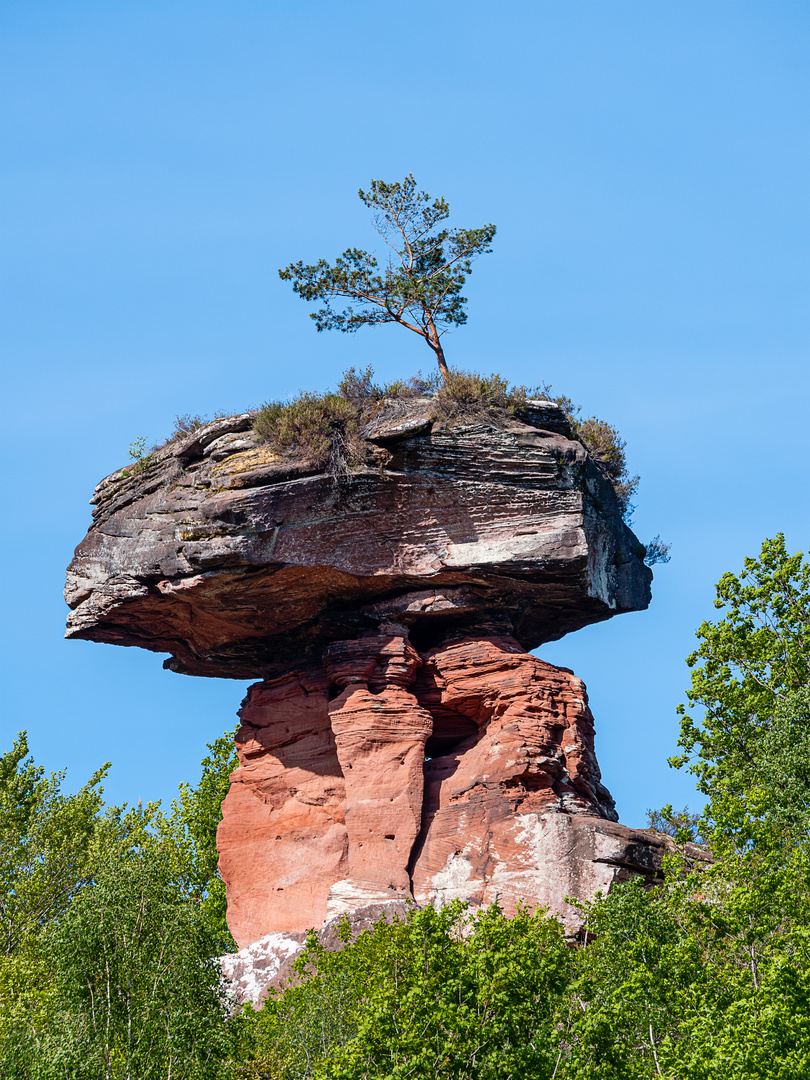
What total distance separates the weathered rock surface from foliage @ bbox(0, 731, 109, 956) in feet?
39.5

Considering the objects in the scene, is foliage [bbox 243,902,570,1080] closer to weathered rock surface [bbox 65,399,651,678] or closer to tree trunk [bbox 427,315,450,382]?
weathered rock surface [bbox 65,399,651,678]

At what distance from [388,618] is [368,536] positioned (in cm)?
217

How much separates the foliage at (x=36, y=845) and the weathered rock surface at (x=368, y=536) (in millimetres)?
12051

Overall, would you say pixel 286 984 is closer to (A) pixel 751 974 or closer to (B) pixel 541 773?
(B) pixel 541 773

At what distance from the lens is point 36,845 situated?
1628 inches

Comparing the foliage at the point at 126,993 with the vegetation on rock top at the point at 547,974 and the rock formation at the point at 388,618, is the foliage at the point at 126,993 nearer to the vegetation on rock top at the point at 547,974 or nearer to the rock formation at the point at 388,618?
the vegetation on rock top at the point at 547,974

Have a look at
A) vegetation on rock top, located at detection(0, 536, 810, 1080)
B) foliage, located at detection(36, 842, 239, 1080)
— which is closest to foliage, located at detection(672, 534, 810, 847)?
vegetation on rock top, located at detection(0, 536, 810, 1080)

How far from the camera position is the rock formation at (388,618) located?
1116 inches

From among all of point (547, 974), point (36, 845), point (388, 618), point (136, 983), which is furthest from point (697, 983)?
point (36, 845)

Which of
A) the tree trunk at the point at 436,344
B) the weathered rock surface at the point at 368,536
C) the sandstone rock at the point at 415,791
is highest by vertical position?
the tree trunk at the point at 436,344

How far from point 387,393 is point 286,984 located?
1379cm

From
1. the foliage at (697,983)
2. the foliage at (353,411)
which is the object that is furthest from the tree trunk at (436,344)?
the foliage at (697,983)

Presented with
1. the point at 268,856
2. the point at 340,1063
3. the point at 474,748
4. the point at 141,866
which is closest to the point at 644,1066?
the point at 340,1063

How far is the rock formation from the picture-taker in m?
28.3
